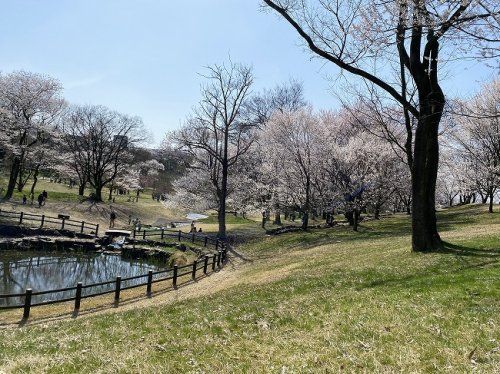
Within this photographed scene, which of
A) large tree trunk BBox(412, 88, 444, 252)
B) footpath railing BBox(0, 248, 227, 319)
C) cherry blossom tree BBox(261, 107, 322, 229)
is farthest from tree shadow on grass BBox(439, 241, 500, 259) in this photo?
cherry blossom tree BBox(261, 107, 322, 229)

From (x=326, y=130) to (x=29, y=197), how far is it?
40958 mm

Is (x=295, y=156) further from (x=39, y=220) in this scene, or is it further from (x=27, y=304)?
(x=27, y=304)

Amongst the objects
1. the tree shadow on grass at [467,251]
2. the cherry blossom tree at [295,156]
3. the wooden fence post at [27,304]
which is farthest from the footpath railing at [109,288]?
the cherry blossom tree at [295,156]

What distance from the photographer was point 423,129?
654 inches

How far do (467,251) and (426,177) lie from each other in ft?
10.9

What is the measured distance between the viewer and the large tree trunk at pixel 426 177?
1647cm

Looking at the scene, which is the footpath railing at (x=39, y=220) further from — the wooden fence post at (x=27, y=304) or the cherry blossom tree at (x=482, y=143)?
the cherry blossom tree at (x=482, y=143)

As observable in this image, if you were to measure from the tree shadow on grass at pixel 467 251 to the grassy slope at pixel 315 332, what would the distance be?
1051 millimetres

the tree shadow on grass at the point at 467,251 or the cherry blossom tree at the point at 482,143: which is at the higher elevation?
the cherry blossom tree at the point at 482,143

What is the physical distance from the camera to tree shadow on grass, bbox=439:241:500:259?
14.5 m

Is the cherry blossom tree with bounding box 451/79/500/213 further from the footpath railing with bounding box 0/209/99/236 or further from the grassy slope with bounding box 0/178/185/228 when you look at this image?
the grassy slope with bounding box 0/178/185/228

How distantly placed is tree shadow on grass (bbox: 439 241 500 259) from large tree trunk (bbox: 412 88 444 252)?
1.36 feet

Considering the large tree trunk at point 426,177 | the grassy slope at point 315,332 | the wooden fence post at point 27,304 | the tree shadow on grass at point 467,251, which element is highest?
the large tree trunk at point 426,177

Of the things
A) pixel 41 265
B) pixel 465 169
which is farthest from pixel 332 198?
pixel 41 265
